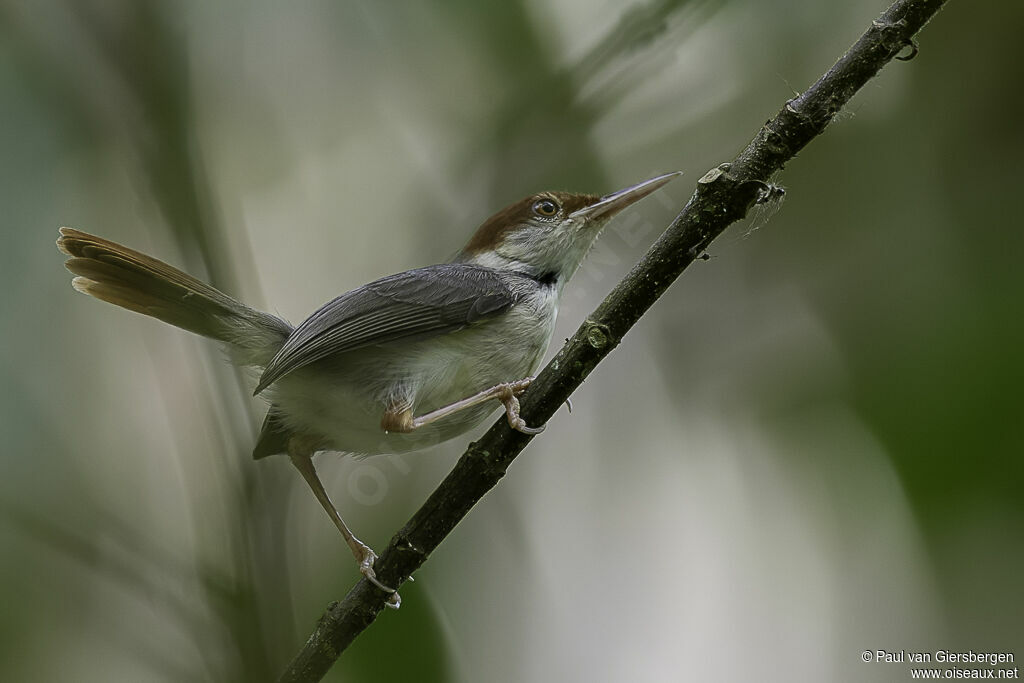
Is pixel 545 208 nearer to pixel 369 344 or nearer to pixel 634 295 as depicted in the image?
pixel 369 344

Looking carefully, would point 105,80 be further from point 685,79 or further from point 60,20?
point 685,79

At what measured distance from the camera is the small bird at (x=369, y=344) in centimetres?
277

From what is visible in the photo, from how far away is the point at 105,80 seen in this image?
3.28 meters

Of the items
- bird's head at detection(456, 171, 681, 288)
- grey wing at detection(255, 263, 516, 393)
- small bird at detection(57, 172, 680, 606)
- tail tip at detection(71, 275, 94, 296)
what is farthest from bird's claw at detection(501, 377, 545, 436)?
tail tip at detection(71, 275, 94, 296)

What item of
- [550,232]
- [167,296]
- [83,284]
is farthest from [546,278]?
[83,284]

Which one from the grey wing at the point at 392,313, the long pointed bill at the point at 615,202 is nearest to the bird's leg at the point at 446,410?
the grey wing at the point at 392,313

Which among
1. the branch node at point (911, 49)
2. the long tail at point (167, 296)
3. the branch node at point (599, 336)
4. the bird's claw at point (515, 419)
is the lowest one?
the long tail at point (167, 296)

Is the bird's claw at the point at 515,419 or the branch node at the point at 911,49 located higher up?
the branch node at the point at 911,49

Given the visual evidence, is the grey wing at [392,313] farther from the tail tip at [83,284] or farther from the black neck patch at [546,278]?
the tail tip at [83,284]

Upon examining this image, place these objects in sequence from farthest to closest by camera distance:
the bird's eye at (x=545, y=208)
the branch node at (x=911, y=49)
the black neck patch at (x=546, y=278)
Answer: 1. the bird's eye at (x=545, y=208)
2. the black neck patch at (x=546, y=278)
3. the branch node at (x=911, y=49)

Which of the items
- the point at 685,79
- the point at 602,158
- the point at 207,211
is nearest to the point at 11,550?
the point at 207,211

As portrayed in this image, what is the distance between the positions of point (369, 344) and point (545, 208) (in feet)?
3.22

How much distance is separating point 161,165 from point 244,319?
1.89 feet

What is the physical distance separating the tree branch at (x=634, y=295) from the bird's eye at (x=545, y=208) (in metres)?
1.30
